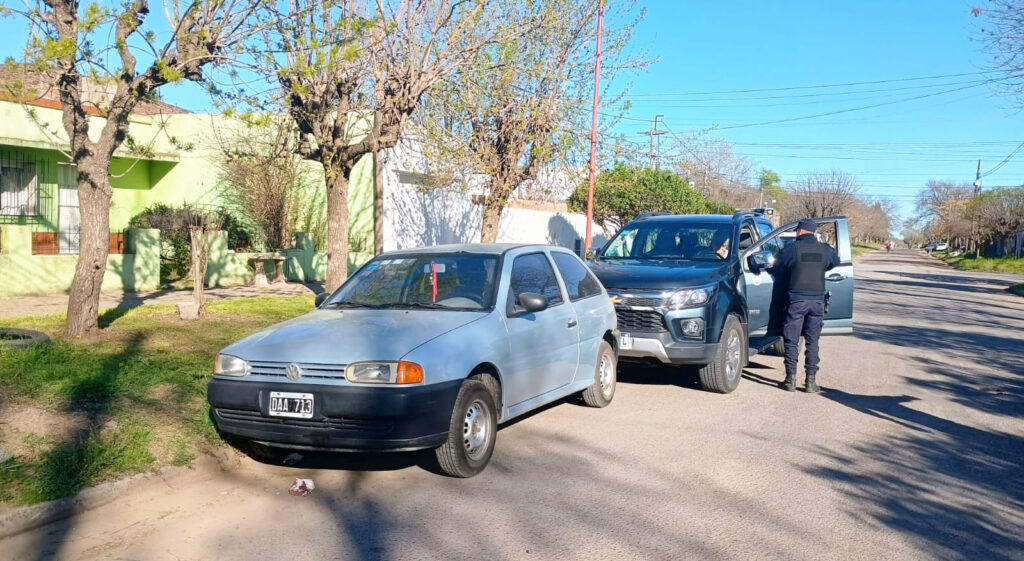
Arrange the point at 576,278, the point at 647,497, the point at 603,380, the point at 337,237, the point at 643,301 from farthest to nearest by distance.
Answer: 1. the point at 337,237
2. the point at 643,301
3. the point at 603,380
4. the point at 576,278
5. the point at 647,497

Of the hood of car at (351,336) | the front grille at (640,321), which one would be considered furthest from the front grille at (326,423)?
the front grille at (640,321)

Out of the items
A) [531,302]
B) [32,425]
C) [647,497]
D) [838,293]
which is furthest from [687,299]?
[32,425]

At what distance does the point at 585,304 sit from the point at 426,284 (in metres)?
1.74

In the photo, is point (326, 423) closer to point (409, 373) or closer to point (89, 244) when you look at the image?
point (409, 373)

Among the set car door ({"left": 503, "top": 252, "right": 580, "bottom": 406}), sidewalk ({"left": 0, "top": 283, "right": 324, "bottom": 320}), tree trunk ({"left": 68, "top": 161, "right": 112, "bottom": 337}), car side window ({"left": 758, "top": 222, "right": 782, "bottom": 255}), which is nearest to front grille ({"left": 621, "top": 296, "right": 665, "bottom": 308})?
car door ({"left": 503, "top": 252, "right": 580, "bottom": 406})

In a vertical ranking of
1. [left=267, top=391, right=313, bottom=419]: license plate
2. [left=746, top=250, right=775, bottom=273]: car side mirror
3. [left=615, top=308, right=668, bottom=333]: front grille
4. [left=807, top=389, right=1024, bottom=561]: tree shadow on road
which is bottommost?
[left=807, top=389, right=1024, bottom=561]: tree shadow on road

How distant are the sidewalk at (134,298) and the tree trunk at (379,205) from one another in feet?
8.89

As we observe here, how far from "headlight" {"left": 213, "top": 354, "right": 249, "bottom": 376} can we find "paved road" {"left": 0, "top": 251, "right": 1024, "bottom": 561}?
2.47 ft

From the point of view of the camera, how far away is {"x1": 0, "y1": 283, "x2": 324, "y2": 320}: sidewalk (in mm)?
12398

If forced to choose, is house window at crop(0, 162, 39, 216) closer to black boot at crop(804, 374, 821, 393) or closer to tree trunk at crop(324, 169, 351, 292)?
tree trunk at crop(324, 169, 351, 292)

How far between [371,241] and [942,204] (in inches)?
3528

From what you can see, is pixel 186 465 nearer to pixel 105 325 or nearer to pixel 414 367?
pixel 414 367

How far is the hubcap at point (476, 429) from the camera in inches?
235

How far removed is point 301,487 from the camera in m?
5.71
